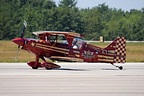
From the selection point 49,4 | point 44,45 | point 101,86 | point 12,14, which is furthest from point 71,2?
point 101,86

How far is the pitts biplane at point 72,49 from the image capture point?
27078 mm

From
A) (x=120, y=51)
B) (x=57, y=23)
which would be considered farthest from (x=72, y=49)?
(x=57, y=23)

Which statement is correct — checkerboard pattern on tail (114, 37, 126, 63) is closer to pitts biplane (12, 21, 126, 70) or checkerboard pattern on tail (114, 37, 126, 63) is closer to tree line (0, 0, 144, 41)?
pitts biplane (12, 21, 126, 70)

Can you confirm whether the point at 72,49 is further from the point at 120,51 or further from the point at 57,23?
the point at 57,23

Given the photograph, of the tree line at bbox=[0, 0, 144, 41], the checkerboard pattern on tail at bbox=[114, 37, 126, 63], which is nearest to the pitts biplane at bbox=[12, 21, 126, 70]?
the checkerboard pattern on tail at bbox=[114, 37, 126, 63]

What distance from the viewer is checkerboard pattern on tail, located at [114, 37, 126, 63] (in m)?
27.0

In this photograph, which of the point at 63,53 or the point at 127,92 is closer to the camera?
the point at 127,92

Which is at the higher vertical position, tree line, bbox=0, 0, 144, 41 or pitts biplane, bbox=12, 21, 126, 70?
tree line, bbox=0, 0, 144, 41

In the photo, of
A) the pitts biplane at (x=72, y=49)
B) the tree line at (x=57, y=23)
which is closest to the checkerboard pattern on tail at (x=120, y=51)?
the pitts biplane at (x=72, y=49)

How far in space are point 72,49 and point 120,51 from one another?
272 centimetres

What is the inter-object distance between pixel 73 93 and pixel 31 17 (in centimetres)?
8599

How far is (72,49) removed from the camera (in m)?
27.3

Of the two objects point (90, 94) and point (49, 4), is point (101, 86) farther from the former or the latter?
point (49, 4)

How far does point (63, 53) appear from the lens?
27.4 m
